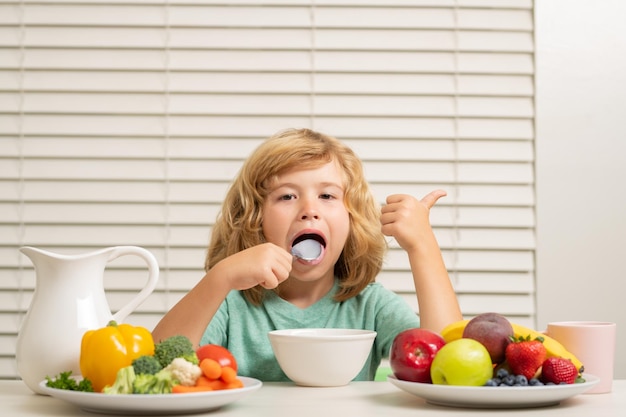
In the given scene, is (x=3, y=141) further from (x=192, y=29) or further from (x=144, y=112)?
(x=192, y=29)

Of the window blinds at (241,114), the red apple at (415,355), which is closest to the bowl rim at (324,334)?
the red apple at (415,355)

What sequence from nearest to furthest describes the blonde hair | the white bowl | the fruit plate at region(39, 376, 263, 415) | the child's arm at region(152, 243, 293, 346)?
the fruit plate at region(39, 376, 263, 415) < the white bowl < the child's arm at region(152, 243, 293, 346) < the blonde hair

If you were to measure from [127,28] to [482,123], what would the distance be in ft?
4.08

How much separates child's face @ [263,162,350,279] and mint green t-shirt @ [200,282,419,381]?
10 centimetres

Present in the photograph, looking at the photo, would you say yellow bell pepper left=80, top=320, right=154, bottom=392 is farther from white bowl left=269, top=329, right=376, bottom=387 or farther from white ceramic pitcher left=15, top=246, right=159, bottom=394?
white bowl left=269, top=329, right=376, bottom=387

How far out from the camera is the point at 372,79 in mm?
2857

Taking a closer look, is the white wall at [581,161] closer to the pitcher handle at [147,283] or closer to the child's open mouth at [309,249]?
the child's open mouth at [309,249]

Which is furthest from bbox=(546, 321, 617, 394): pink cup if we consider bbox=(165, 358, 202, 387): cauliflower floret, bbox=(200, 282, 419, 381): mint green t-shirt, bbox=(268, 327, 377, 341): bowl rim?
bbox=(165, 358, 202, 387): cauliflower floret

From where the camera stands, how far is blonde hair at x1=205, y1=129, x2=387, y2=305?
1821mm

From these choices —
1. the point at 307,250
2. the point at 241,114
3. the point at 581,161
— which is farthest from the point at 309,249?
the point at 581,161

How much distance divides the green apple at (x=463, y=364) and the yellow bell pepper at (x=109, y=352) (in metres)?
0.40

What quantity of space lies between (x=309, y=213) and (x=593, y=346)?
2.14 ft

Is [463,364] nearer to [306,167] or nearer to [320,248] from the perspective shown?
[320,248]

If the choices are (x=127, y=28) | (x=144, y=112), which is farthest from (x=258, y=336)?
(x=127, y=28)
